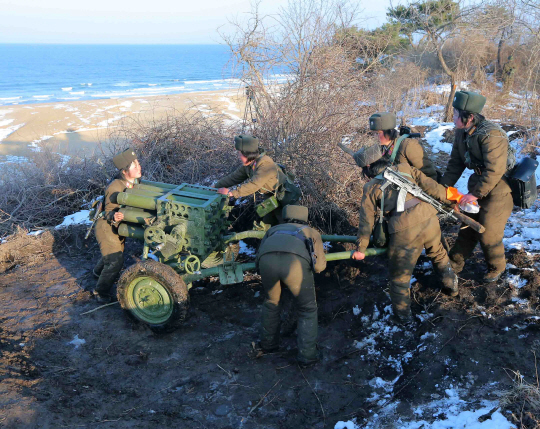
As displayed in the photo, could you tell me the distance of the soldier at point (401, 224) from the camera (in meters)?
4.45

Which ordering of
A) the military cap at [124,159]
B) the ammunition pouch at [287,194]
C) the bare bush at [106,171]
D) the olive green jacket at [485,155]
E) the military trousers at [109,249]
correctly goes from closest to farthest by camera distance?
1. the olive green jacket at [485,155]
2. the military cap at [124,159]
3. the military trousers at [109,249]
4. the ammunition pouch at [287,194]
5. the bare bush at [106,171]

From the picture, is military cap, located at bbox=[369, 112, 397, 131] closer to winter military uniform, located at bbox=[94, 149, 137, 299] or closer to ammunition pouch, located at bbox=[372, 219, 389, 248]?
ammunition pouch, located at bbox=[372, 219, 389, 248]

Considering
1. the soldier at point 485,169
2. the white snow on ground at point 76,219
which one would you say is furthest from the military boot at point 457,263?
the white snow on ground at point 76,219

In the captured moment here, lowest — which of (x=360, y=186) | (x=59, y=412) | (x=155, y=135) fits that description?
(x=59, y=412)

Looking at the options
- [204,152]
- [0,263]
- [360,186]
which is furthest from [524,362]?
[0,263]

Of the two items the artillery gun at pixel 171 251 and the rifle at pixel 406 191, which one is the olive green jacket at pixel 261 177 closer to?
the artillery gun at pixel 171 251

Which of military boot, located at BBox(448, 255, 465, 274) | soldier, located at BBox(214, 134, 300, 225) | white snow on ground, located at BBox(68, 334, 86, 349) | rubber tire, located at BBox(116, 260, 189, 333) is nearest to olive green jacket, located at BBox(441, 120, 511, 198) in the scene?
military boot, located at BBox(448, 255, 465, 274)

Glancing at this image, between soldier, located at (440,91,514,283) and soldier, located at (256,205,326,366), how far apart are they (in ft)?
5.51

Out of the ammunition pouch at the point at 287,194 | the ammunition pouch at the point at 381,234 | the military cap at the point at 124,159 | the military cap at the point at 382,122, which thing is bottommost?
the ammunition pouch at the point at 381,234

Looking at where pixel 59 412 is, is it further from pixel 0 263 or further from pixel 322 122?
pixel 322 122

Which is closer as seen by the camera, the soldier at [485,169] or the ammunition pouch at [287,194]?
the soldier at [485,169]

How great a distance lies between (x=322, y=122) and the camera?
22.7 feet

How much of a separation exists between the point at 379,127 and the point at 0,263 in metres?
5.98

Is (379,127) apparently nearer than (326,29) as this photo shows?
Yes
